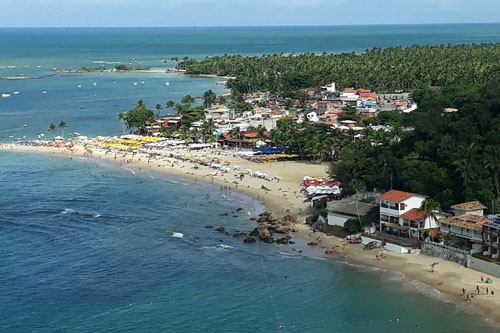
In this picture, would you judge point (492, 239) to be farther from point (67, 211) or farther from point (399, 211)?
point (67, 211)

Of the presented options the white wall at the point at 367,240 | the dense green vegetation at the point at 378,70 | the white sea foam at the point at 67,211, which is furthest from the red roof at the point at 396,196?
the dense green vegetation at the point at 378,70

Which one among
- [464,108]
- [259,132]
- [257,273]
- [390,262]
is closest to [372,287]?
[390,262]

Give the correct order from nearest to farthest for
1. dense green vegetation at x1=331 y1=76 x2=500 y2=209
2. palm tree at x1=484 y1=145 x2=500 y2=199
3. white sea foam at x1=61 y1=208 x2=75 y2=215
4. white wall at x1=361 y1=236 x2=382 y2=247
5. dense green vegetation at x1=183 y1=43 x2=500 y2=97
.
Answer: white wall at x1=361 y1=236 x2=382 y2=247 < palm tree at x1=484 y1=145 x2=500 y2=199 < dense green vegetation at x1=331 y1=76 x2=500 y2=209 < white sea foam at x1=61 y1=208 x2=75 y2=215 < dense green vegetation at x1=183 y1=43 x2=500 y2=97

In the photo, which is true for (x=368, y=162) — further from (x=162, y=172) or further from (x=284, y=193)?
(x=162, y=172)

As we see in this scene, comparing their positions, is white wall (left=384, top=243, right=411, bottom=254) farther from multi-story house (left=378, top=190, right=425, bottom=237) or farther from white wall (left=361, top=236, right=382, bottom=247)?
multi-story house (left=378, top=190, right=425, bottom=237)

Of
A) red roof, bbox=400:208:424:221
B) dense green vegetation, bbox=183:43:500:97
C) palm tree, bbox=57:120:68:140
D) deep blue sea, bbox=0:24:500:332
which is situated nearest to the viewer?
deep blue sea, bbox=0:24:500:332

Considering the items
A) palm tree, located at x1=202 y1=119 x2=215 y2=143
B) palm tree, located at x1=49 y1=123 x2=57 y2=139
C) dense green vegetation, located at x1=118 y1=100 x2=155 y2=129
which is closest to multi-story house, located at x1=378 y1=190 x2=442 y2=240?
palm tree, located at x1=202 y1=119 x2=215 y2=143

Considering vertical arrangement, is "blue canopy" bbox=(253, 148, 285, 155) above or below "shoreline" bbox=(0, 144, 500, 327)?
above
